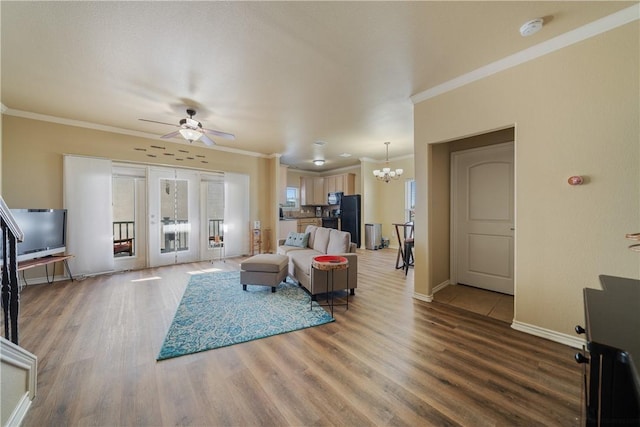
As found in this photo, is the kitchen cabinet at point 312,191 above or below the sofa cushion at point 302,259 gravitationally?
above

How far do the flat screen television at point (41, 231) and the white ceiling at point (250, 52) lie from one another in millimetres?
1630

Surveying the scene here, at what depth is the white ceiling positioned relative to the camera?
1.88m

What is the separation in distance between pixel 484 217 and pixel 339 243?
2240 mm

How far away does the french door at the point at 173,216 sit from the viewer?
5.08 meters

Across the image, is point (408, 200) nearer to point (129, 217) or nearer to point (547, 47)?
point (547, 47)

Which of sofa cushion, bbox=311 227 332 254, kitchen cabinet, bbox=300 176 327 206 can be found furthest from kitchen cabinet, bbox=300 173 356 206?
sofa cushion, bbox=311 227 332 254

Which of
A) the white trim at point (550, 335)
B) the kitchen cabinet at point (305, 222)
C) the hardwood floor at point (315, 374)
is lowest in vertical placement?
the hardwood floor at point (315, 374)

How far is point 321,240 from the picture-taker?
13.9ft

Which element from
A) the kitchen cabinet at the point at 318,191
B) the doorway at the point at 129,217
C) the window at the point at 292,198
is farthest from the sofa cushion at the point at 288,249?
the kitchen cabinet at the point at 318,191

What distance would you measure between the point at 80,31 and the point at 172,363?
2975 millimetres

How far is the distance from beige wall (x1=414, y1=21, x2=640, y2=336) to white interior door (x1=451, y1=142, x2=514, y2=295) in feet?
3.59

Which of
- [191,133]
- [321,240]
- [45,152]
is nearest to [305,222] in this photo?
[321,240]

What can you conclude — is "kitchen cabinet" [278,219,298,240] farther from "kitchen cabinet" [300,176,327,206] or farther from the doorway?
the doorway

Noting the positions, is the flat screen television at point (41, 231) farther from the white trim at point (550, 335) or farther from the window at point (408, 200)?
the window at point (408, 200)
